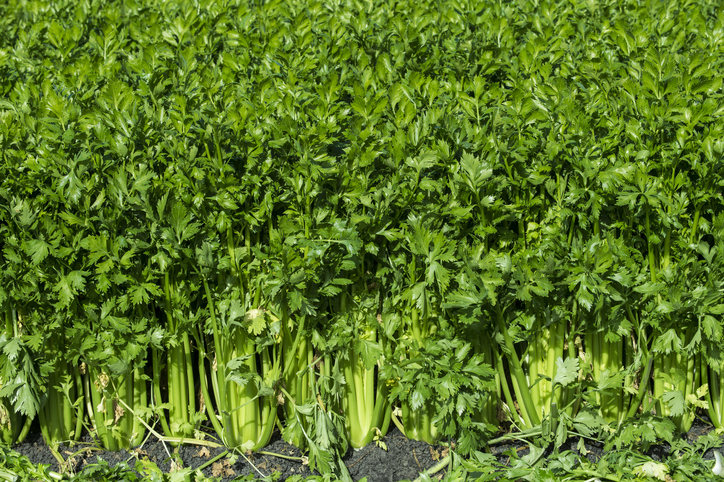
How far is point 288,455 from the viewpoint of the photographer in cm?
334

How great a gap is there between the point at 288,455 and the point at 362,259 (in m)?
1.11

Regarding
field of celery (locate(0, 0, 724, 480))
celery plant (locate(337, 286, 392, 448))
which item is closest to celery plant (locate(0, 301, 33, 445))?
Answer: field of celery (locate(0, 0, 724, 480))

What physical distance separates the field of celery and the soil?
0.06m

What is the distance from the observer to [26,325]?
3.18 m

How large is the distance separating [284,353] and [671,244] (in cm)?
197

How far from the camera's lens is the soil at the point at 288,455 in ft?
10.6

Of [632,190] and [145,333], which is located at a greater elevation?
[632,190]

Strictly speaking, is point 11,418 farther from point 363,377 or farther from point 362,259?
point 362,259

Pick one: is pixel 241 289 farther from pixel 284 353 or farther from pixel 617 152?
pixel 617 152

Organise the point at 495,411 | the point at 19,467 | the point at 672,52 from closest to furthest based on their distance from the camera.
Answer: the point at 19,467
the point at 495,411
the point at 672,52

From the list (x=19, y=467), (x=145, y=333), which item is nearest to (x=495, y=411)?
(x=145, y=333)

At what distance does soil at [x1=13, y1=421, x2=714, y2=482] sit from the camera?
3244 millimetres

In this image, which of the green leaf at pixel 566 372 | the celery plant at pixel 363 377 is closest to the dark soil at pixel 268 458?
the celery plant at pixel 363 377

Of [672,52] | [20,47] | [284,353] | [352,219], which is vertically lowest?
[284,353]
